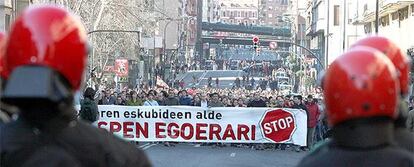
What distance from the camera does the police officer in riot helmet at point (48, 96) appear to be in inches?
145

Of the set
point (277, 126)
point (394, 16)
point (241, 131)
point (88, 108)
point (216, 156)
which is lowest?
point (216, 156)

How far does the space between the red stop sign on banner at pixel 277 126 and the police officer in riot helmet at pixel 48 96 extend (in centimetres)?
2386

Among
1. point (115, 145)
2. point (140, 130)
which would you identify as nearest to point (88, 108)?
point (140, 130)

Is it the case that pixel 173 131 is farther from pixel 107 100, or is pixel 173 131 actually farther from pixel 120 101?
pixel 107 100

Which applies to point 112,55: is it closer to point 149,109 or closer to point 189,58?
point 149,109

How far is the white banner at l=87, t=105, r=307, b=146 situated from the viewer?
27.7 m

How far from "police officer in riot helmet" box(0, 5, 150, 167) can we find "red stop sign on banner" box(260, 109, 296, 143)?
23.9 meters

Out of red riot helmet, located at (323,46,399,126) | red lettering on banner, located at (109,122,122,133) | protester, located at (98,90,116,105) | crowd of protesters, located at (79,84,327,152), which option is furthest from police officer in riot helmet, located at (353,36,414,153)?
protester, located at (98,90,116,105)

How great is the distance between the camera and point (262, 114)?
27.7 metres

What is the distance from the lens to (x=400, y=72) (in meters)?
5.39

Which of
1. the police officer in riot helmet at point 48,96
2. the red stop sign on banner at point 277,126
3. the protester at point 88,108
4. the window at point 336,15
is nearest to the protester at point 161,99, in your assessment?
the red stop sign on banner at point 277,126

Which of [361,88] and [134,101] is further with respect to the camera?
[134,101]

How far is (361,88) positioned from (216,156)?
20.5 meters

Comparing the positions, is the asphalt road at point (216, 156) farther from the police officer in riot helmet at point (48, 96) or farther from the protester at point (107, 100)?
the police officer in riot helmet at point (48, 96)
